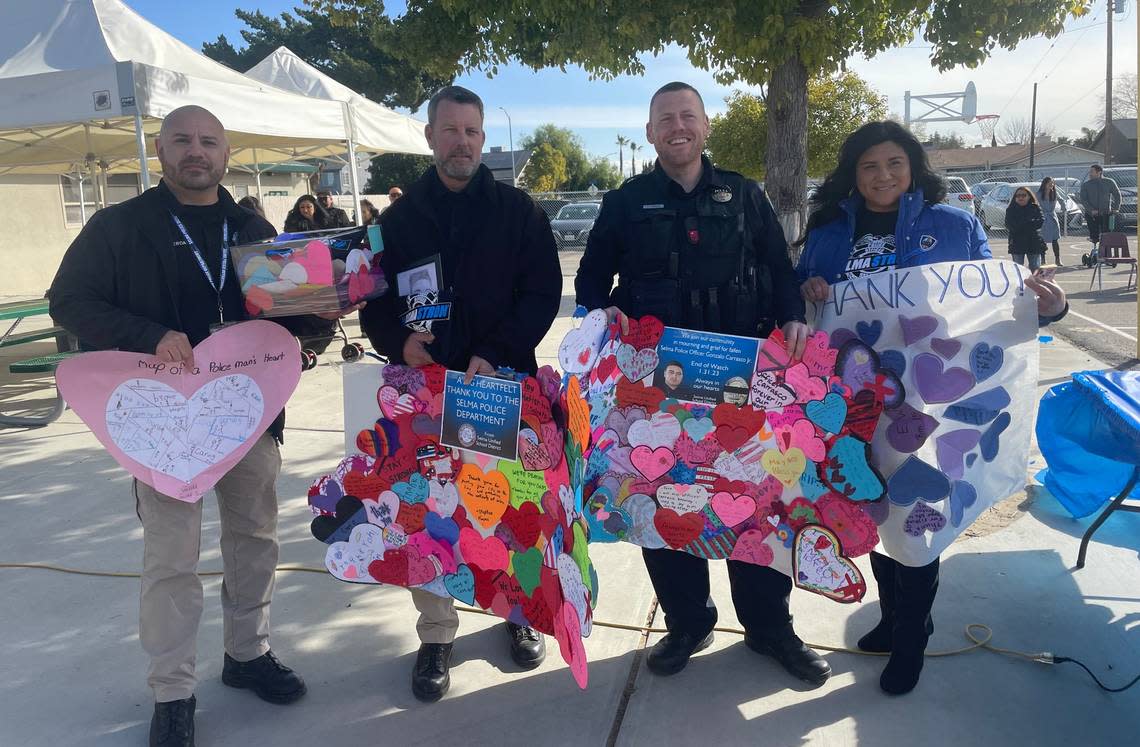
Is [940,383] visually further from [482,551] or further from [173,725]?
[173,725]

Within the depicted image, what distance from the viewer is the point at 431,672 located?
275 cm

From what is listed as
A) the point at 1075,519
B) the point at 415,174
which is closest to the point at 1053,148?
the point at 415,174

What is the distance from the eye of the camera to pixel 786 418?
2.55 metres

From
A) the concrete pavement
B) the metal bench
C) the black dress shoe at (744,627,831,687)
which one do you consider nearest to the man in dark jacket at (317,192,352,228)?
the metal bench

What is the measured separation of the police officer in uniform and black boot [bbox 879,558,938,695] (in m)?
0.22

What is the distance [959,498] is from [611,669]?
51.9 inches

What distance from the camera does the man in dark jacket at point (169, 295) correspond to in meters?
2.35

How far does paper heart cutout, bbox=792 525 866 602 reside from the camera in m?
2.52

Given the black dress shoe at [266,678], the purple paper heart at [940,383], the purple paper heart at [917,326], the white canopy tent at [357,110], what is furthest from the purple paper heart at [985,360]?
the white canopy tent at [357,110]

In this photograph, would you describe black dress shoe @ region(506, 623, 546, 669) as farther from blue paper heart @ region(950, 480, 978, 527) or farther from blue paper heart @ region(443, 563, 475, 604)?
blue paper heart @ region(950, 480, 978, 527)

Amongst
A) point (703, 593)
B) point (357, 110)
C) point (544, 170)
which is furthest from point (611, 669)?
point (544, 170)

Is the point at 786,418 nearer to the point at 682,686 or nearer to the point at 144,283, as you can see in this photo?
the point at 682,686

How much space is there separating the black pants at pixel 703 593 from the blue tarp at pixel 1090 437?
138cm

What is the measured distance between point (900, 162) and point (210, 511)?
391 centimetres
